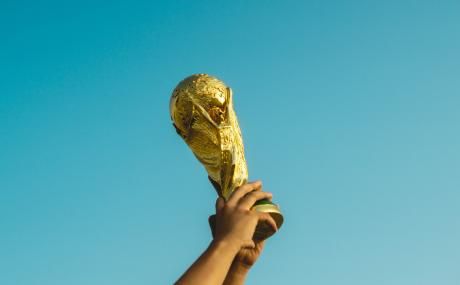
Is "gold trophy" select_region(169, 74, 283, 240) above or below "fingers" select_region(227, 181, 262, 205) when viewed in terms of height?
above

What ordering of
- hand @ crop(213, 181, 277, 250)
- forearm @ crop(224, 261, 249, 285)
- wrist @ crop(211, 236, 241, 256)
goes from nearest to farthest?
wrist @ crop(211, 236, 241, 256) < hand @ crop(213, 181, 277, 250) < forearm @ crop(224, 261, 249, 285)

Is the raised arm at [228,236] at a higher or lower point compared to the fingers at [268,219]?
lower

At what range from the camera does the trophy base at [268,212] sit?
14.6 ft

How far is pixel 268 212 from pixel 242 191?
0.84ft

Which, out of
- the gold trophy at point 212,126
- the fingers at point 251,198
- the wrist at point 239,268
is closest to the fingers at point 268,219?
the fingers at point 251,198

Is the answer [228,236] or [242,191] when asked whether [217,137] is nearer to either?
[242,191]

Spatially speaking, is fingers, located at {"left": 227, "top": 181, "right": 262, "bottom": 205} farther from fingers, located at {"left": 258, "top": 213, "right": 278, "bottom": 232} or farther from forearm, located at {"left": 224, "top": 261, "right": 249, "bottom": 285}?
forearm, located at {"left": 224, "top": 261, "right": 249, "bottom": 285}

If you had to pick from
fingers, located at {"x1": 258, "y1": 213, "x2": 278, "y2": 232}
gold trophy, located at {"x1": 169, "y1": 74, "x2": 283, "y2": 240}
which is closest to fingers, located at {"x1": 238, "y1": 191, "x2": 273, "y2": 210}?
fingers, located at {"x1": 258, "y1": 213, "x2": 278, "y2": 232}

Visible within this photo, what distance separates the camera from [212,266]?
377 centimetres

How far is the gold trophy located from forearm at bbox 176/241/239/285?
4.63ft

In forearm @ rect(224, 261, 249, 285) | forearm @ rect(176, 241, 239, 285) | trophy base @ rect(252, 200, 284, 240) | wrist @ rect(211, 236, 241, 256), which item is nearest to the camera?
forearm @ rect(176, 241, 239, 285)

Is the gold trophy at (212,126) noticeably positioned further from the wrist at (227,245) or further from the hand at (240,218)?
the wrist at (227,245)

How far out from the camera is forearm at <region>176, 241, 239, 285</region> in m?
3.68

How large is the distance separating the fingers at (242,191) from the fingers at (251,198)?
1.1 inches
